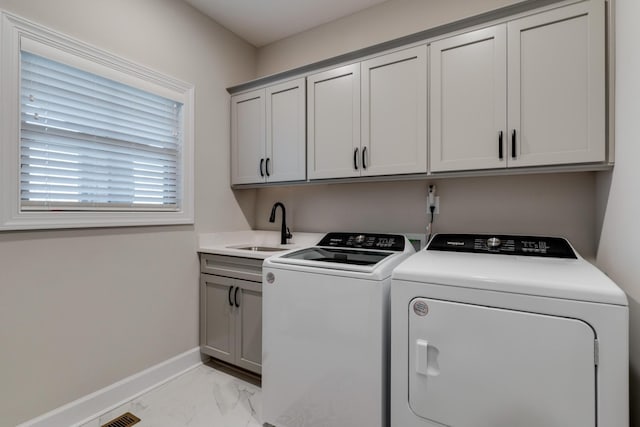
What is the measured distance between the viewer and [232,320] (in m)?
2.16

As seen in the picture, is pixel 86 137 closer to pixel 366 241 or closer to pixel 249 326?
pixel 249 326

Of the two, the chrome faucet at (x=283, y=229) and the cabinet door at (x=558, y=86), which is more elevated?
the cabinet door at (x=558, y=86)

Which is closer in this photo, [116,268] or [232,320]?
[116,268]

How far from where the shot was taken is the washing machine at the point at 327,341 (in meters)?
1.35

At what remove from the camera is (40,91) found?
1596 mm

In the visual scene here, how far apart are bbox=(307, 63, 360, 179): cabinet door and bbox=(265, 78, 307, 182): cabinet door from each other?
0.23 feet

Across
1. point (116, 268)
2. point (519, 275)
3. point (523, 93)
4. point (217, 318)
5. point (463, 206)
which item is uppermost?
point (523, 93)

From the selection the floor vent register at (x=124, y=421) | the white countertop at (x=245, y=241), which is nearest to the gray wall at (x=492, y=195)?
the white countertop at (x=245, y=241)

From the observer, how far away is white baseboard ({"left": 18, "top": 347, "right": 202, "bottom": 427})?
5.30ft

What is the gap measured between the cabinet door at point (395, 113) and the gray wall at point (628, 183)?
32.7 inches

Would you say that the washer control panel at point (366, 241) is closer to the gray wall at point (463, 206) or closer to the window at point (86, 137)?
the gray wall at point (463, 206)

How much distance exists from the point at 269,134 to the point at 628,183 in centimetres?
211

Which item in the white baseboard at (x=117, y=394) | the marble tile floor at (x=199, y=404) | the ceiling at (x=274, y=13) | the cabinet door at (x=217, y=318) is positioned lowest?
the marble tile floor at (x=199, y=404)

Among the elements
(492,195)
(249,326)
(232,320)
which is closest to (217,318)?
(232,320)
